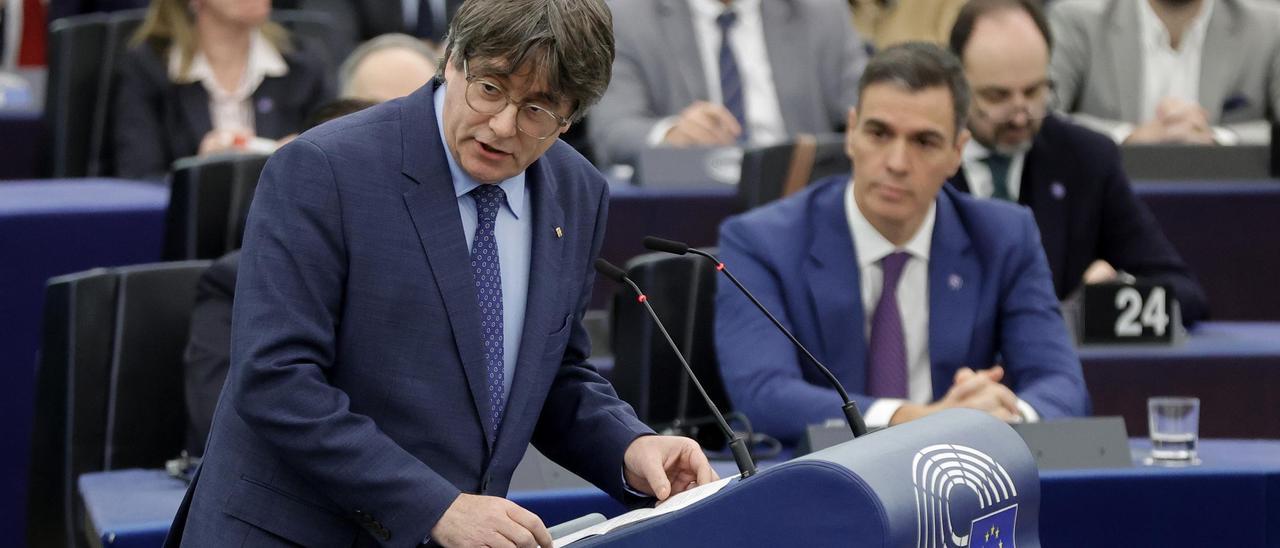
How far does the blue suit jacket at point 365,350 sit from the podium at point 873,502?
0.61 ft

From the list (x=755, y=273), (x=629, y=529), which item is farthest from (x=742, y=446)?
(x=755, y=273)

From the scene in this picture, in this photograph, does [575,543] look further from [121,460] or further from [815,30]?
[815,30]

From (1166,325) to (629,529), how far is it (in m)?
2.23

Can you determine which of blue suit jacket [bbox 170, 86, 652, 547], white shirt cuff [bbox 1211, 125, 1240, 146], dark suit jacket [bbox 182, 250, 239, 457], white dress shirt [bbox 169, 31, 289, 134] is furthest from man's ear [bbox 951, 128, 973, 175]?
white dress shirt [bbox 169, 31, 289, 134]

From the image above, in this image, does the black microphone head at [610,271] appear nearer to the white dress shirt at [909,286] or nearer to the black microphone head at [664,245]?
the black microphone head at [664,245]

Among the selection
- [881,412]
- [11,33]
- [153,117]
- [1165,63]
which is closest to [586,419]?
[881,412]

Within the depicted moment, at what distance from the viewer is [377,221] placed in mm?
1837

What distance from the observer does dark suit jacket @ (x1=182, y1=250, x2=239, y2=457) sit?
302cm

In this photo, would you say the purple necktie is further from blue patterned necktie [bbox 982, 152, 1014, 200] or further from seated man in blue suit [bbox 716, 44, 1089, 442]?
blue patterned necktie [bbox 982, 152, 1014, 200]

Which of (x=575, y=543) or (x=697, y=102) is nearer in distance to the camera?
(x=575, y=543)

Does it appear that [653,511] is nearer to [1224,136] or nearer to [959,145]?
[959,145]

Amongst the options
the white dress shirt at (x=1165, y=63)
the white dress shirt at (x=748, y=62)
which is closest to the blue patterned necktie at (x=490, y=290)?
the white dress shirt at (x=748, y=62)

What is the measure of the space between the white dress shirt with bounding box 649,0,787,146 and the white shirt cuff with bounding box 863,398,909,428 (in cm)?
215

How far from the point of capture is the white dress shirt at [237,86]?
16.2 feet
